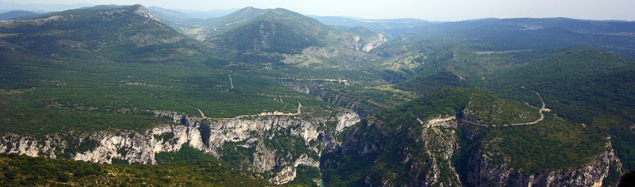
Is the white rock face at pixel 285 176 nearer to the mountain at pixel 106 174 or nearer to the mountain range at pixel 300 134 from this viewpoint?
the mountain range at pixel 300 134

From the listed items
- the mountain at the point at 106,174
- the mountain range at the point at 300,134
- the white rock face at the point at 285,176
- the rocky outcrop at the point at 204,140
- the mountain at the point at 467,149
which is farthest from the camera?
the white rock face at the point at 285,176

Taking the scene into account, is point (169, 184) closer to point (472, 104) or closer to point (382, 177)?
point (382, 177)

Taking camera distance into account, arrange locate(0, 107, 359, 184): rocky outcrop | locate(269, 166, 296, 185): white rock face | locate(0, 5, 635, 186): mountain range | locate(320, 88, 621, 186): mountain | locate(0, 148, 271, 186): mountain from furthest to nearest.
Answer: locate(269, 166, 296, 185): white rock face < locate(320, 88, 621, 186): mountain < locate(0, 107, 359, 184): rocky outcrop < locate(0, 5, 635, 186): mountain range < locate(0, 148, 271, 186): mountain

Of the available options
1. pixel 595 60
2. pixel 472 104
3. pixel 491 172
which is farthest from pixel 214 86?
pixel 595 60

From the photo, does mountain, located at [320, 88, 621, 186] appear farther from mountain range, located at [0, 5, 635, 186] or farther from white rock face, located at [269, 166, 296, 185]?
white rock face, located at [269, 166, 296, 185]

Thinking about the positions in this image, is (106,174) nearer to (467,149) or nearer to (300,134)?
(300,134)

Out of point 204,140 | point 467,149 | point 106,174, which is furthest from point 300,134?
point 106,174

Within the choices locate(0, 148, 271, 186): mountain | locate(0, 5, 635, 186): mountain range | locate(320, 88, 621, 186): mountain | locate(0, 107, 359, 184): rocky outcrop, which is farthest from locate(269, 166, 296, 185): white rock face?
locate(0, 148, 271, 186): mountain

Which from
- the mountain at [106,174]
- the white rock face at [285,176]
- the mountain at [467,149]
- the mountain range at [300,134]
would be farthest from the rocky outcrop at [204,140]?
the mountain at [106,174]
